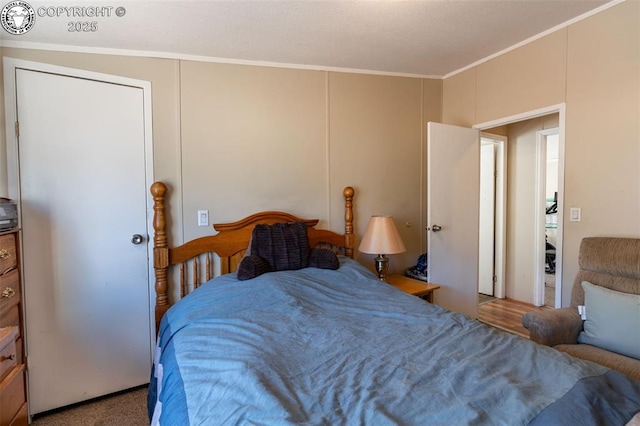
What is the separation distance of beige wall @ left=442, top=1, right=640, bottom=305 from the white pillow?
515 mm

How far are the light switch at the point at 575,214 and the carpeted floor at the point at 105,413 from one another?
3154 mm

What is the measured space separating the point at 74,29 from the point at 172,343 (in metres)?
1.98

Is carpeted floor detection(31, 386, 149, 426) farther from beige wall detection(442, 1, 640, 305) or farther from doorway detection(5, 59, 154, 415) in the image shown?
beige wall detection(442, 1, 640, 305)

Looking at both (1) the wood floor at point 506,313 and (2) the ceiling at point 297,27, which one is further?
(1) the wood floor at point 506,313

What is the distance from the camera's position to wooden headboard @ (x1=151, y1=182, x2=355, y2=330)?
2.28 metres

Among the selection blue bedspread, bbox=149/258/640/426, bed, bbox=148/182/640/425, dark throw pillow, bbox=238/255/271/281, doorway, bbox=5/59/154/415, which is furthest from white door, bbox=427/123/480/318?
doorway, bbox=5/59/154/415

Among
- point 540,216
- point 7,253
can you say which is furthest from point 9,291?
point 540,216

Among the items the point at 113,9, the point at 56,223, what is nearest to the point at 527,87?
the point at 113,9

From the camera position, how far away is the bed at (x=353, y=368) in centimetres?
95

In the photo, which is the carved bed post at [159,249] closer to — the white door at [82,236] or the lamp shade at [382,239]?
the white door at [82,236]

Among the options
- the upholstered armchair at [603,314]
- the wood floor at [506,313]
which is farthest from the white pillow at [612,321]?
the wood floor at [506,313]

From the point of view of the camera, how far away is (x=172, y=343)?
1.54 m

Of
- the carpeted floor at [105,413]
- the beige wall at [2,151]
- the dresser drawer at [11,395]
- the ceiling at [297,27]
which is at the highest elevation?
the ceiling at [297,27]

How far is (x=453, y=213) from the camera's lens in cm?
303
